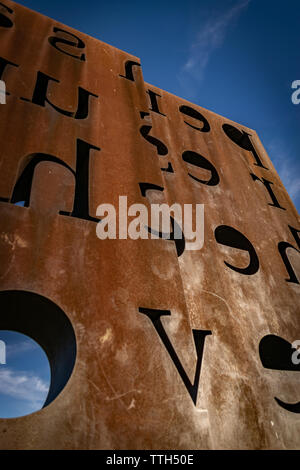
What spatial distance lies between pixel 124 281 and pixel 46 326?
0.72m

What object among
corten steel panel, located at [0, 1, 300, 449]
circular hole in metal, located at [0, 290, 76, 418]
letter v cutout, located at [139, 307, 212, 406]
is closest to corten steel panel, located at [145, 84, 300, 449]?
corten steel panel, located at [0, 1, 300, 449]

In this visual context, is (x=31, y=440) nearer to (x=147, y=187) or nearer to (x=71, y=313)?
(x=71, y=313)

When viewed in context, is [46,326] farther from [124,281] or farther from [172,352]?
[172,352]

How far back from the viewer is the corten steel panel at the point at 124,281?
203 centimetres

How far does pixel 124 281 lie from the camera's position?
2600 millimetres

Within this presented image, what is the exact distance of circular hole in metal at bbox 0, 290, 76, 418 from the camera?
2.17m

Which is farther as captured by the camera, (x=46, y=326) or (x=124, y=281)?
(x=124, y=281)

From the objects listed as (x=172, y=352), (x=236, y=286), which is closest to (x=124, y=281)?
(x=172, y=352)

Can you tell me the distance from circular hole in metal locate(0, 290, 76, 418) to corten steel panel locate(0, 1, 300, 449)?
0.25ft

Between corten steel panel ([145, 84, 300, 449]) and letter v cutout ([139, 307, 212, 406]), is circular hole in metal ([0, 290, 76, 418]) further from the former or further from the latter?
corten steel panel ([145, 84, 300, 449])

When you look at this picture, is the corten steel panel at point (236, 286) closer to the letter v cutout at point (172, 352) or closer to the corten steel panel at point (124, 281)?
the corten steel panel at point (124, 281)

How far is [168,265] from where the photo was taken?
2941 mm

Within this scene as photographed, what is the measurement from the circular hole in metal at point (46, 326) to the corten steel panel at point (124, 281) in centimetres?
8
